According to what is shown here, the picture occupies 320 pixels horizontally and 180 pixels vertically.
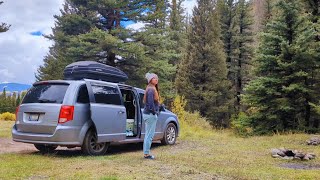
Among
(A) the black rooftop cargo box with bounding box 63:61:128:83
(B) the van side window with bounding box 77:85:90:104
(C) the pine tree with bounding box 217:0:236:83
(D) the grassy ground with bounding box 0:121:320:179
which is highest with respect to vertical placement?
(C) the pine tree with bounding box 217:0:236:83

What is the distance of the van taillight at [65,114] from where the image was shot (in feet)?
24.8

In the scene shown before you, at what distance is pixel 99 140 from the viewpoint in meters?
8.07

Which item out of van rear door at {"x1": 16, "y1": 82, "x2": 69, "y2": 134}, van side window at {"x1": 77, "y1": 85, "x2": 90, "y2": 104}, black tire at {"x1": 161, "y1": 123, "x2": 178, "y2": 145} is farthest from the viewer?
black tire at {"x1": 161, "y1": 123, "x2": 178, "y2": 145}

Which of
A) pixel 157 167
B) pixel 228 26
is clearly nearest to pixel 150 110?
pixel 157 167

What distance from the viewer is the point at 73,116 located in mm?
7637

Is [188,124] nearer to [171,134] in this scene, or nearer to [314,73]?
[314,73]

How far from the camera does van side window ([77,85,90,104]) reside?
7936 millimetres

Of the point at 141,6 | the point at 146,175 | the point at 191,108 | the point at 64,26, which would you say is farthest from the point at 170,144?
the point at 191,108

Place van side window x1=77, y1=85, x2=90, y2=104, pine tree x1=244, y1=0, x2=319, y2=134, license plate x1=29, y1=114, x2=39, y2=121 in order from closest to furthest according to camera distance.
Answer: license plate x1=29, y1=114, x2=39, y2=121
van side window x1=77, y1=85, x2=90, y2=104
pine tree x1=244, y1=0, x2=319, y2=134

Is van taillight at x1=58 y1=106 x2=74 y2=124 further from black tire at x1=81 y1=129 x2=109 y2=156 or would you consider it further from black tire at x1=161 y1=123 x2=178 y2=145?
black tire at x1=161 y1=123 x2=178 y2=145

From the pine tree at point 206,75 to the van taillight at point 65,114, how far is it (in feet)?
76.5

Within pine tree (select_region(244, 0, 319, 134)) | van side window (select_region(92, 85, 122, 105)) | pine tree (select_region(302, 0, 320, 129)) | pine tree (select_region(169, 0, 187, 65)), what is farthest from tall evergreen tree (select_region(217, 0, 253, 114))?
van side window (select_region(92, 85, 122, 105))

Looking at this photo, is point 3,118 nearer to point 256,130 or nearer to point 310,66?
point 256,130

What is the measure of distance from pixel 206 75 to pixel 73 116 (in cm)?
2463
